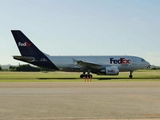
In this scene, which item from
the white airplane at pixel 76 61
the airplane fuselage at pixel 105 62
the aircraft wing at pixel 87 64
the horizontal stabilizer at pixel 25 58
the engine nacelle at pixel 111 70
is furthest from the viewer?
the airplane fuselage at pixel 105 62

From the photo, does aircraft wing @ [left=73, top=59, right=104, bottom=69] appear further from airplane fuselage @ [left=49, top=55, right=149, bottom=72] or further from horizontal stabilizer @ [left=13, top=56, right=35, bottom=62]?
horizontal stabilizer @ [left=13, top=56, right=35, bottom=62]

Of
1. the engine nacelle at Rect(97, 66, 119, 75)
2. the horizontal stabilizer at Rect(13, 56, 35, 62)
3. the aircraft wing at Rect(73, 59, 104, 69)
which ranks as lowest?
the engine nacelle at Rect(97, 66, 119, 75)

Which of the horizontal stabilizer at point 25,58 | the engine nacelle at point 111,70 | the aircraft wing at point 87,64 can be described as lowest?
the engine nacelle at point 111,70

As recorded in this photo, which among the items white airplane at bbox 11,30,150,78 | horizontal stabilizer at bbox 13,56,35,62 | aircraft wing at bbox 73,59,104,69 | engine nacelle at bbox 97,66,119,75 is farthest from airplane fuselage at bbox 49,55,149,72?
horizontal stabilizer at bbox 13,56,35,62

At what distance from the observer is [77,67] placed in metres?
46.8

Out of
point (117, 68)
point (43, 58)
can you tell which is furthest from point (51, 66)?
point (117, 68)

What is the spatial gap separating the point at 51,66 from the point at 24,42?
5420 mm

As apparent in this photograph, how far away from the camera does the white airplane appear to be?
4578cm

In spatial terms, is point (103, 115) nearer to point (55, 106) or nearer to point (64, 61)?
point (55, 106)

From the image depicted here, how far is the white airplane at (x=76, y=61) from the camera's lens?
45.8 meters

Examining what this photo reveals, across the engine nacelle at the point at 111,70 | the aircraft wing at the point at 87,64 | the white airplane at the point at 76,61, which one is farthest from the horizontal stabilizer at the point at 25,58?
the engine nacelle at the point at 111,70

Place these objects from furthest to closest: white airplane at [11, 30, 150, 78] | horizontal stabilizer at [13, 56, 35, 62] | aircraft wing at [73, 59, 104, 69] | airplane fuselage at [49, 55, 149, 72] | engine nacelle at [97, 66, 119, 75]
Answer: airplane fuselage at [49, 55, 149, 72], white airplane at [11, 30, 150, 78], aircraft wing at [73, 59, 104, 69], engine nacelle at [97, 66, 119, 75], horizontal stabilizer at [13, 56, 35, 62]

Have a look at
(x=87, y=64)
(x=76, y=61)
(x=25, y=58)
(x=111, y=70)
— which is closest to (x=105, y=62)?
(x=111, y=70)

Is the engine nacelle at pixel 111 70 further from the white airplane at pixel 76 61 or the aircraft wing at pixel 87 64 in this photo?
the aircraft wing at pixel 87 64
